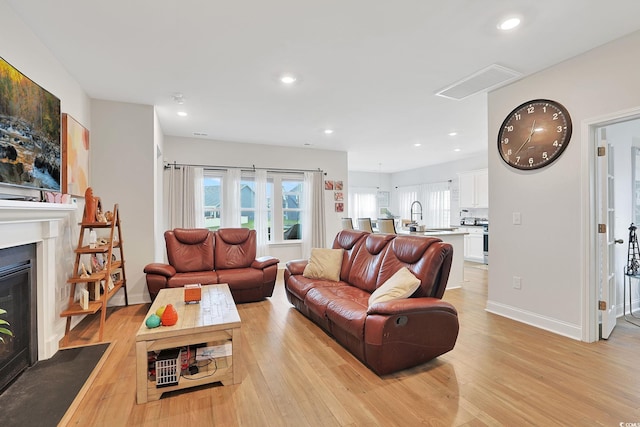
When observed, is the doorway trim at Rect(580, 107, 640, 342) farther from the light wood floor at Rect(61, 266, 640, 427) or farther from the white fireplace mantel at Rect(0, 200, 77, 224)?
the white fireplace mantel at Rect(0, 200, 77, 224)

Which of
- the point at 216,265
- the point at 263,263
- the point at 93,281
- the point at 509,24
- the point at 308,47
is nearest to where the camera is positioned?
the point at 509,24

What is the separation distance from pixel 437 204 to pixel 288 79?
6779 mm

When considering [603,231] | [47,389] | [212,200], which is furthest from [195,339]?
[212,200]

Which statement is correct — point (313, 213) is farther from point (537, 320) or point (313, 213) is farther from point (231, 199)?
point (537, 320)

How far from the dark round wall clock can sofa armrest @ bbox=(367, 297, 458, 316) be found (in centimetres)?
192

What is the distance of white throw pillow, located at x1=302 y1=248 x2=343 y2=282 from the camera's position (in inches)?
143

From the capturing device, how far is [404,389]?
2041 millimetres

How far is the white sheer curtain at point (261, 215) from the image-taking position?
622 cm

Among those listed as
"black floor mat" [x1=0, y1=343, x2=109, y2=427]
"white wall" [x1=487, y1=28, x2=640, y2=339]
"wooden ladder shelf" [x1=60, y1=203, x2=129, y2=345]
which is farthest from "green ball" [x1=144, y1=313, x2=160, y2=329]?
"white wall" [x1=487, y1=28, x2=640, y2=339]

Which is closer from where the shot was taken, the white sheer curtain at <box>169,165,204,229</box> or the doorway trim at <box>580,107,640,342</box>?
the doorway trim at <box>580,107,640,342</box>

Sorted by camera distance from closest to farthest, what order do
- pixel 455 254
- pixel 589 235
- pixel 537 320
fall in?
pixel 589 235 → pixel 537 320 → pixel 455 254

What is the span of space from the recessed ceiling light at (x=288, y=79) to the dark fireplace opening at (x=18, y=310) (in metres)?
2.63

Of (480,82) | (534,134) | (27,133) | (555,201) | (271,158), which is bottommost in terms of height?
(555,201)

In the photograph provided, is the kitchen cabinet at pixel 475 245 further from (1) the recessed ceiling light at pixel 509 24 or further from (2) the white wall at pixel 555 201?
(1) the recessed ceiling light at pixel 509 24
